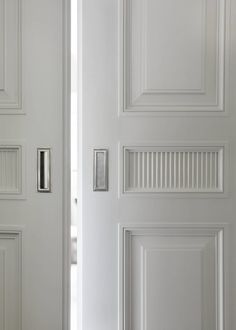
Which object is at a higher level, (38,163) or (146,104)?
(146,104)

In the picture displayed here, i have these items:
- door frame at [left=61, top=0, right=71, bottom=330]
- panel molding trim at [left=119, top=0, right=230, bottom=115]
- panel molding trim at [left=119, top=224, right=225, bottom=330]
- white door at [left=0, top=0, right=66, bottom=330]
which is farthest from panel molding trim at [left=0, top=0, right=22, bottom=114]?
panel molding trim at [left=119, top=224, right=225, bottom=330]

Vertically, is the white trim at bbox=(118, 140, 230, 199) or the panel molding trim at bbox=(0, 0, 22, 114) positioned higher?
the panel molding trim at bbox=(0, 0, 22, 114)

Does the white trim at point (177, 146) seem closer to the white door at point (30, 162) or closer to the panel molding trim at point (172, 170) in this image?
the panel molding trim at point (172, 170)

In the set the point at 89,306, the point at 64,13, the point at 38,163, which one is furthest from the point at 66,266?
the point at 64,13

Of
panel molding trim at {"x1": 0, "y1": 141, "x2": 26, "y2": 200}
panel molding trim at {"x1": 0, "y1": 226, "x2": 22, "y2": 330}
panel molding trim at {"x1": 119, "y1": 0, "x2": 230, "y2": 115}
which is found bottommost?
panel molding trim at {"x1": 0, "y1": 226, "x2": 22, "y2": 330}

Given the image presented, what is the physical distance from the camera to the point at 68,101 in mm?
1080

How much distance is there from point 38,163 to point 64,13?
1.53ft

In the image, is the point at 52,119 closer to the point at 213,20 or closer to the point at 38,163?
the point at 38,163

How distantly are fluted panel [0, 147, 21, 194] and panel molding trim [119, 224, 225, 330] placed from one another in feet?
1.17

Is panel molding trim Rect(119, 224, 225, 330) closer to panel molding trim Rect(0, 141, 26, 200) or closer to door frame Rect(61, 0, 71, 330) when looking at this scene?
door frame Rect(61, 0, 71, 330)

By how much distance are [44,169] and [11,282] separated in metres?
0.37

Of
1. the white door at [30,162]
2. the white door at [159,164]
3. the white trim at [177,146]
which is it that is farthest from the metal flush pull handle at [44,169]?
the white trim at [177,146]

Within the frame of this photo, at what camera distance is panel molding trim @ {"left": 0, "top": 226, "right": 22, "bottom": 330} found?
3.57ft

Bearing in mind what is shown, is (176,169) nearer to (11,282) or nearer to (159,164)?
(159,164)
